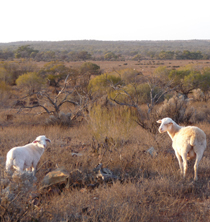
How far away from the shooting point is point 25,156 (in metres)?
5.26

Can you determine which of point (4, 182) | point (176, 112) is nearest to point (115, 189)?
point (4, 182)

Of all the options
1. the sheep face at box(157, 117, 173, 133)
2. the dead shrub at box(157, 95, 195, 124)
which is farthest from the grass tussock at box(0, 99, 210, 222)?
the dead shrub at box(157, 95, 195, 124)

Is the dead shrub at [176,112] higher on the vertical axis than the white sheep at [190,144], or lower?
lower

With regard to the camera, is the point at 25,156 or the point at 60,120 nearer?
the point at 25,156

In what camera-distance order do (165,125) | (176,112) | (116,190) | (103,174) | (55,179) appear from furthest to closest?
(176,112) → (165,125) → (103,174) → (55,179) → (116,190)

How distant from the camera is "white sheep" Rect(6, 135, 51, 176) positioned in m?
5.01

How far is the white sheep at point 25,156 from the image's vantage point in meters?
5.01

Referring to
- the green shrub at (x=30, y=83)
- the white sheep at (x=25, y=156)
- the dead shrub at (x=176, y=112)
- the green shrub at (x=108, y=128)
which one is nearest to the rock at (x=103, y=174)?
the white sheep at (x=25, y=156)

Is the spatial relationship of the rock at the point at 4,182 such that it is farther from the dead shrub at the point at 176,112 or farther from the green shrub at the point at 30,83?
the green shrub at the point at 30,83

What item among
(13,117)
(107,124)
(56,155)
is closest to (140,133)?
(107,124)

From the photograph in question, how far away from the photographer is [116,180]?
215 inches

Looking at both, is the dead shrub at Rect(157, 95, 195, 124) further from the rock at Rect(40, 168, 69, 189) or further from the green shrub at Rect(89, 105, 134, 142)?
the rock at Rect(40, 168, 69, 189)

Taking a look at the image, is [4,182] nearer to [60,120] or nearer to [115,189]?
[115,189]

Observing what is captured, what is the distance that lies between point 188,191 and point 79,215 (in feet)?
7.77
